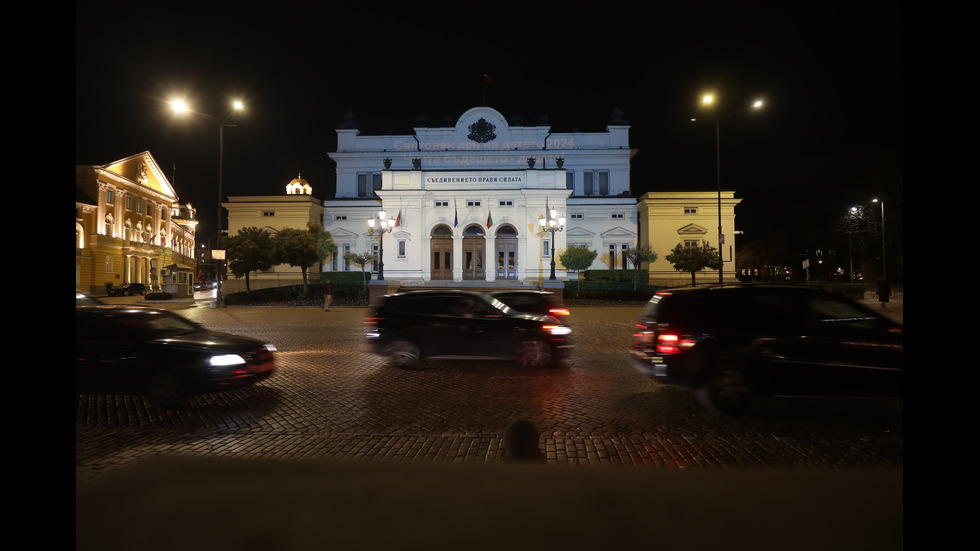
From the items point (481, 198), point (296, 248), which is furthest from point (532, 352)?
point (481, 198)

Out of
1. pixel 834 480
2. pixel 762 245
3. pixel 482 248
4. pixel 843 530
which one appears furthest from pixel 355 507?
pixel 762 245

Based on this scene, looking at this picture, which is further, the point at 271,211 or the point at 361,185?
the point at 361,185

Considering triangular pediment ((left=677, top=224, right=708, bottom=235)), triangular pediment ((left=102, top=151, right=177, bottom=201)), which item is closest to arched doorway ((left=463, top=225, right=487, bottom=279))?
triangular pediment ((left=677, top=224, right=708, bottom=235))

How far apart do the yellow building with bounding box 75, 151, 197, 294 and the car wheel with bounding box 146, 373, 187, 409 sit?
47.9 meters

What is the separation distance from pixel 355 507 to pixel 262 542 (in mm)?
584

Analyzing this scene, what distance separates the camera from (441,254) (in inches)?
1793

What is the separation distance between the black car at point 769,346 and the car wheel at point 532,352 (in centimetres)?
316

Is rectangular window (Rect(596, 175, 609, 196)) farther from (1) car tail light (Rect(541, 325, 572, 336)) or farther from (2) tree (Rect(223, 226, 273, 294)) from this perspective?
(1) car tail light (Rect(541, 325, 572, 336))

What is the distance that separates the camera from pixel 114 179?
184 ft

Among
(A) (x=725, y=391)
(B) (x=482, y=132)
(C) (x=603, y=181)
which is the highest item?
(B) (x=482, y=132)

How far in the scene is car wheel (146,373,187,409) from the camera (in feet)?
23.6

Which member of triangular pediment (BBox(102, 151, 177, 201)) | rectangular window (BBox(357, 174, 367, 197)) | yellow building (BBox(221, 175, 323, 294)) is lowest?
yellow building (BBox(221, 175, 323, 294))

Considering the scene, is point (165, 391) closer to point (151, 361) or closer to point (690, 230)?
point (151, 361)

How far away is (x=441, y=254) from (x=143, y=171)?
44.0 meters
